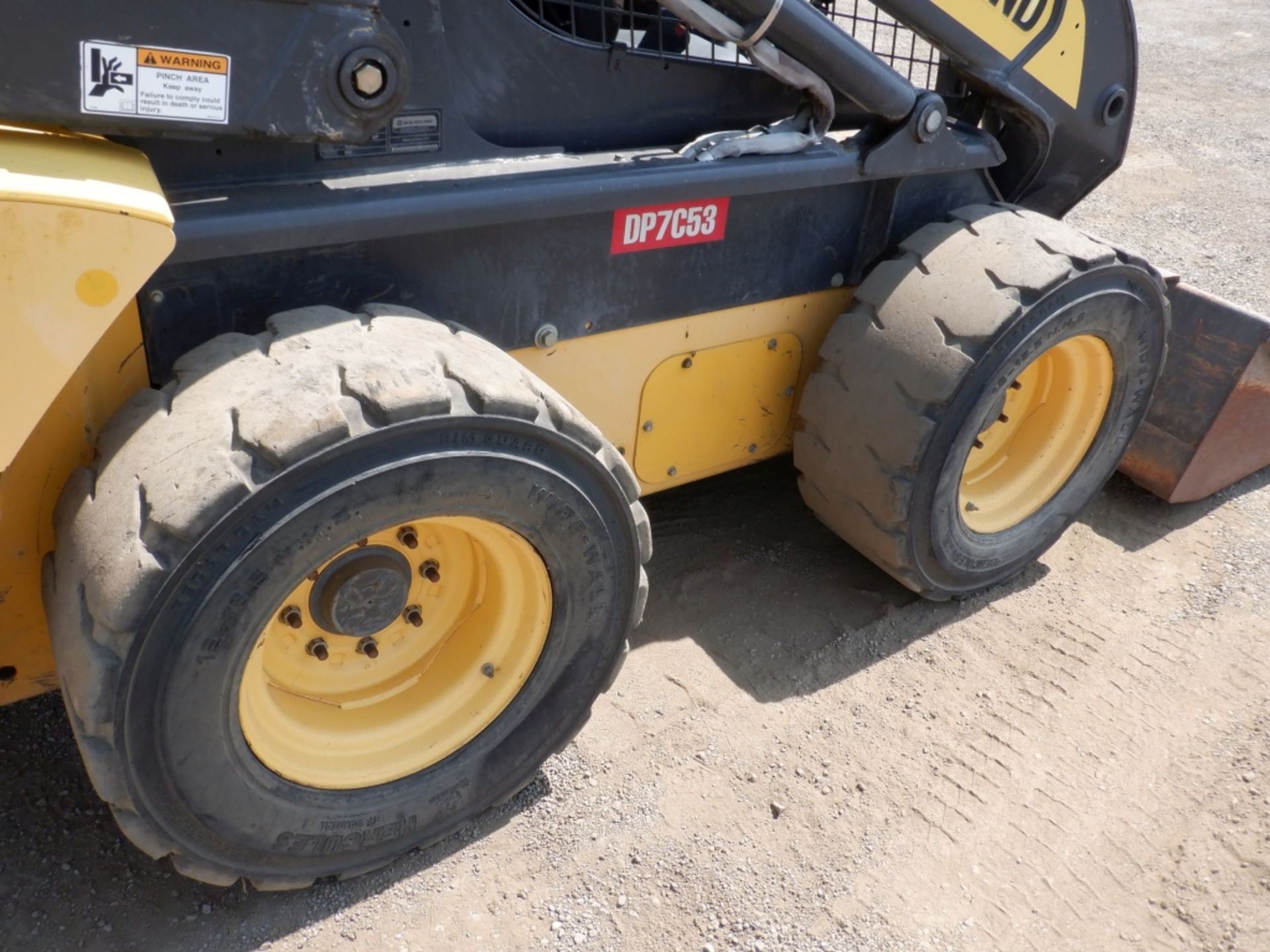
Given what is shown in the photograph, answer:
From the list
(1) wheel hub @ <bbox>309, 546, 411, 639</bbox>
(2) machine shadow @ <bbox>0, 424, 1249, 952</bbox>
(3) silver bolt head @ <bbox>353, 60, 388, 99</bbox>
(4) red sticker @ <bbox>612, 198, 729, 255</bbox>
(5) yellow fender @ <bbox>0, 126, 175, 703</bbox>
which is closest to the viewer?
(5) yellow fender @ <bbox>0, 126, 175, 703</bbox>

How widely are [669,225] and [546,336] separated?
0.38m

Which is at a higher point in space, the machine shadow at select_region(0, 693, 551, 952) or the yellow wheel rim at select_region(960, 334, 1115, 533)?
the yellow wheel rim at select_region(960, 334, 1115, 533)

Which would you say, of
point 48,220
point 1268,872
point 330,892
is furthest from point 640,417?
point 1268,872

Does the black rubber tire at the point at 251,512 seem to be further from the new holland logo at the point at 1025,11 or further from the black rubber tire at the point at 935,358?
the new holland logo at the point at 1025,11

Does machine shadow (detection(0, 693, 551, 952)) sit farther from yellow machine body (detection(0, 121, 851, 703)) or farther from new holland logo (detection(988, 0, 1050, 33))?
new holland logo (detection(988, 0, 1050, 33))

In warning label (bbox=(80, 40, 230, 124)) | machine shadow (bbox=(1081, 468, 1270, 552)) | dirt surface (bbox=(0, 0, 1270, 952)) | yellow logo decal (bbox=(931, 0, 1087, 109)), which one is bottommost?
dirt surface (bbox=(0, 0, 1270, 952))

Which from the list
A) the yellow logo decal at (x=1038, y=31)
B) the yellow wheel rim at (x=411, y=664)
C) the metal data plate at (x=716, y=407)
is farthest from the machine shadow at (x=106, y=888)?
the yellow logo decal at (x=1038, y=31)

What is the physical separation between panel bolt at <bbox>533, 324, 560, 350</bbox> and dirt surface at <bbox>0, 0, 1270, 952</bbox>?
0.96 meters

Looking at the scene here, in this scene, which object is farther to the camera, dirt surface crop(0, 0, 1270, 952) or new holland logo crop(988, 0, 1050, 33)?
new holland logo crop(988, 0, 1050, 33)

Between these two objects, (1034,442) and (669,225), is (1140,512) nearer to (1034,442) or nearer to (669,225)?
(1034,442)

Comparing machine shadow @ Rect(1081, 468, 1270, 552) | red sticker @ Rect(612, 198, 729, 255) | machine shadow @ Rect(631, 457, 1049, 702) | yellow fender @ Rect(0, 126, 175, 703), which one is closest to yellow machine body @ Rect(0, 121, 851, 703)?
yellow fender @ Rect(0, 126, 175, 703)

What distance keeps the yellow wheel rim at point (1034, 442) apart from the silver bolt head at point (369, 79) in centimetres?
212

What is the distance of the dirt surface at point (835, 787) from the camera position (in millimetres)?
2348

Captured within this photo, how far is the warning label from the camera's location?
67.7 inches
